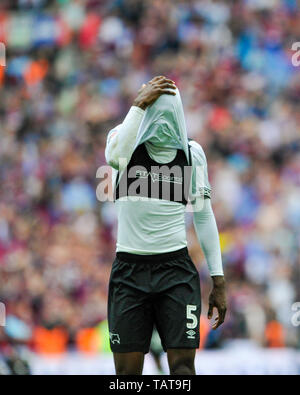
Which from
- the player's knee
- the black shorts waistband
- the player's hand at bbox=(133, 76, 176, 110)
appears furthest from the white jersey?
the player's knee

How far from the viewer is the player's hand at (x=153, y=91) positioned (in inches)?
184

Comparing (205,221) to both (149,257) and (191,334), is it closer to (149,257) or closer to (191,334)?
(149,257)

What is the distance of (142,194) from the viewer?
4.74 m

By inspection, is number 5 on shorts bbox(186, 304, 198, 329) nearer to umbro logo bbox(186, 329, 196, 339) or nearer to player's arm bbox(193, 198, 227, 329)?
umbro logo bbox(186, 329, 196, 339)

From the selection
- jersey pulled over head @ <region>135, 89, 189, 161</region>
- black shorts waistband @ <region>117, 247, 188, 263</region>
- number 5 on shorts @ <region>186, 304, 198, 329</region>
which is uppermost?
jersey pulled over head @ <region>135, 89, 189, 161</region>

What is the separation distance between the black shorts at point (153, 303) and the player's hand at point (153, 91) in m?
0.82

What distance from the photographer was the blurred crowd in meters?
9.75

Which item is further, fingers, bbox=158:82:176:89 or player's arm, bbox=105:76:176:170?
fingers, bbox=158:82:176:89

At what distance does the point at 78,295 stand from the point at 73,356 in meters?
1.59

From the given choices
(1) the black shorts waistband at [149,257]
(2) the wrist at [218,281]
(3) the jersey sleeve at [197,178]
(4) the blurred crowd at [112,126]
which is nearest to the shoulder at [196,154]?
(3) the jersey sleeve at [197,178]

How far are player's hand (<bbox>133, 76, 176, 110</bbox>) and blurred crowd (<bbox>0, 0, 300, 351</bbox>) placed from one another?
3.77m
